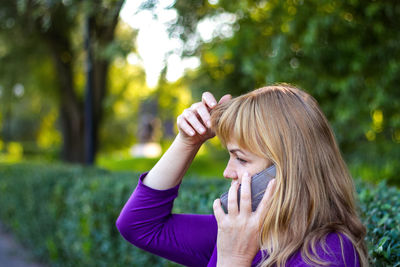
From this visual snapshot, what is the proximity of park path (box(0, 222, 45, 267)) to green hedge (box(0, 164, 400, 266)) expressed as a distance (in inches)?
6.9

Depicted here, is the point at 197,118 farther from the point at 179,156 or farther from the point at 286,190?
the point at 286,190

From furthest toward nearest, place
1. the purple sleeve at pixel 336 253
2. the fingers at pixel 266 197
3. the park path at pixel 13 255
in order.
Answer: the park path at pixel 13 255 → the fingers at pixel 266 197 → the purple sleeve at pixel 336 253

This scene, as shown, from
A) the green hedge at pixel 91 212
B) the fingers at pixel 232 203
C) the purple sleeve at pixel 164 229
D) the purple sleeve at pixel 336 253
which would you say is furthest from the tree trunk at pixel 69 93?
the purple sleeve at pixel 336 253

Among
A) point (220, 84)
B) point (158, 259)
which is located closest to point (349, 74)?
point (220, 84)

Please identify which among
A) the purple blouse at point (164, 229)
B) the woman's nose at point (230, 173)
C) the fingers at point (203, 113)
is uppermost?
the fingers at point (203, 113)

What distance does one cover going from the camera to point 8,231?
29.7 feet

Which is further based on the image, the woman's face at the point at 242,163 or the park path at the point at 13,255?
the park path at the point at 13,255

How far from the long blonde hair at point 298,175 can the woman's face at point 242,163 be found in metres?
0.03

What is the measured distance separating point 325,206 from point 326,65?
15.1ft

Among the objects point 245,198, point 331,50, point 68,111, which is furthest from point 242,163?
point 68,111

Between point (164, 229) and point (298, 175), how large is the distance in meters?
0.75

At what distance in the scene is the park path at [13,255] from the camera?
265 inches

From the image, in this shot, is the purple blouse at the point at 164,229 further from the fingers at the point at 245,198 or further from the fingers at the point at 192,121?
the fingers at the point at 245,198

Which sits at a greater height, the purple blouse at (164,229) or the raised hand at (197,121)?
the raised hand at (197,121)
